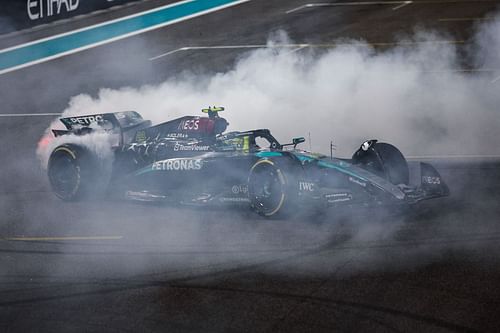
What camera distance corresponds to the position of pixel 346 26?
27.5 m

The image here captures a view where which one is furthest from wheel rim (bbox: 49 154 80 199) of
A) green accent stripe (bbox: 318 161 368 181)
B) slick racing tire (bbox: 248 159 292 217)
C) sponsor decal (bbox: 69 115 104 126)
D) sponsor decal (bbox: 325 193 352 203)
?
sponsor decal (bbox: 325 193 352 203)

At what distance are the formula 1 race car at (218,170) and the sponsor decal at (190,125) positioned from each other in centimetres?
1

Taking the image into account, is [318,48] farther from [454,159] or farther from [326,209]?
[326,209]

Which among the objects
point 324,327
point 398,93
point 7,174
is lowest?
point 324,327

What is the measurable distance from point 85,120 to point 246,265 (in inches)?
220

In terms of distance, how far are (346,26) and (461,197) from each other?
1435cm

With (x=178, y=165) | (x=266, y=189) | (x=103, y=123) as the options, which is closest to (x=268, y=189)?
(x=266, y=189)

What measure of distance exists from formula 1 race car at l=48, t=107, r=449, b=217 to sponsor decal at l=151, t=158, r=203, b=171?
0.02 m

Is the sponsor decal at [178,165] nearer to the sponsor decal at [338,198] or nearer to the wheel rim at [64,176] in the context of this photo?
→ the wheel rim at [64,176]

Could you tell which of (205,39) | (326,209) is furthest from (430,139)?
(205,39)

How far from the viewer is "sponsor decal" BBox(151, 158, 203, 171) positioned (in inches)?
546

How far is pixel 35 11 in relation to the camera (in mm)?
28531

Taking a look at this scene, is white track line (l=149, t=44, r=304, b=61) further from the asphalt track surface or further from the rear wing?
the rear wing

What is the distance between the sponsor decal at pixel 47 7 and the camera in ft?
92.9
